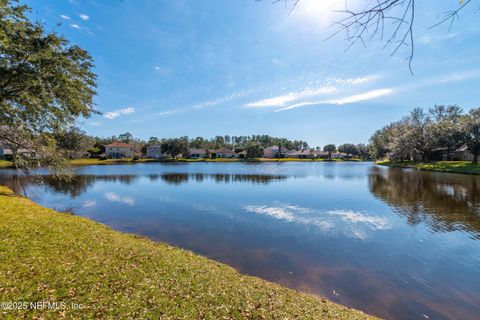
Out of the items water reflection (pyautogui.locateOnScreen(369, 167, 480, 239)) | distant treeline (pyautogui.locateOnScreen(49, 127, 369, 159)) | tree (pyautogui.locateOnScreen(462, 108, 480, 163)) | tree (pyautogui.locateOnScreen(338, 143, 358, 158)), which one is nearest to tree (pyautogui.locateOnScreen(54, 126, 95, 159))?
distant treeline (pyautogui.locateOnScreen(49, 127, 369, 159))

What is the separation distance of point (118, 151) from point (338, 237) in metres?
95.9

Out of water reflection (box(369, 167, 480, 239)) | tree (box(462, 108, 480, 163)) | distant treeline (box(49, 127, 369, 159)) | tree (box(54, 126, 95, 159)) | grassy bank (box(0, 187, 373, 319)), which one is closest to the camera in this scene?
grassy bank (box(0, 187, 373, 319))

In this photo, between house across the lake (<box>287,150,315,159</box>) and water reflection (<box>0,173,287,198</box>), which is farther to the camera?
house across the lake (<box>287,150,315,159</box>)

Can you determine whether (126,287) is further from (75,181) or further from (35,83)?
(75,181)

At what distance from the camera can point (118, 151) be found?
9106cm

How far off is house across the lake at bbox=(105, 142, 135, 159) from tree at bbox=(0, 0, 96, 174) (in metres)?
83.8

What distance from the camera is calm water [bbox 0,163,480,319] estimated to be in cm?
710

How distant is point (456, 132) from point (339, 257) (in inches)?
2123

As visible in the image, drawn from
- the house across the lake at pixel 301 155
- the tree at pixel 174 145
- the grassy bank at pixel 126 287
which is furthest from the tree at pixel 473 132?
the tree at pixel 174 145

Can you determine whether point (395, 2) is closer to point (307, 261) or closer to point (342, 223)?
point (307, 261)

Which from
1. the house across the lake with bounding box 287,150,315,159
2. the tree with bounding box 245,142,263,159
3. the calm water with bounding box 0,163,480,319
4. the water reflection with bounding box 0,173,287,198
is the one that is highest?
the tree with bounding box 245,142,263,159

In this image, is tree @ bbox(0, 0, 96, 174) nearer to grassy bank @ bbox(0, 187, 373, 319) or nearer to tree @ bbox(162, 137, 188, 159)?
grassy bank @ bbox(0, 187, 373, 319)

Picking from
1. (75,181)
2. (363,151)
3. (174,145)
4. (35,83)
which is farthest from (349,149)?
(35,83)

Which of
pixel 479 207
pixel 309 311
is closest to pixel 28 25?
pixel 309 311
